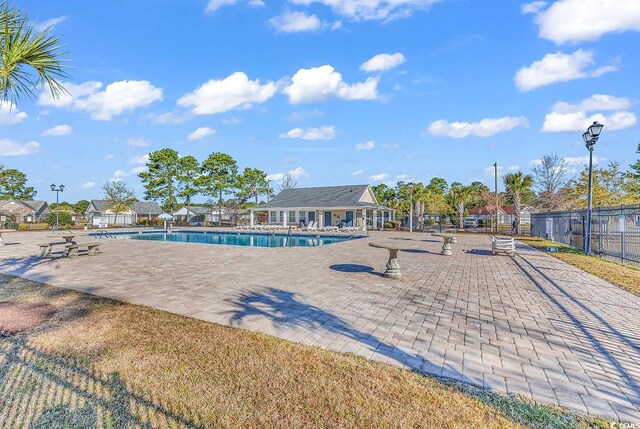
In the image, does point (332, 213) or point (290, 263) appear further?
point (332, 213)

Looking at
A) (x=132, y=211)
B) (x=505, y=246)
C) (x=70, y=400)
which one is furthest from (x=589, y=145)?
(x=132, y=211)

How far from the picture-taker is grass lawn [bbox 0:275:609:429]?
244 centimetres

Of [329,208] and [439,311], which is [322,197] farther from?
[439,311]

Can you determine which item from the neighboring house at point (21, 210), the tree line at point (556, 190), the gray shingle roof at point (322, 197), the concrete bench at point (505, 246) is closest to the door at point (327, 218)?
the gray shingle roof at point (322, 197)

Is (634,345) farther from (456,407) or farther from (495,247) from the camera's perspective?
(495,247)

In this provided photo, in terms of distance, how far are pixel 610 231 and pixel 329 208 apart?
861 inches

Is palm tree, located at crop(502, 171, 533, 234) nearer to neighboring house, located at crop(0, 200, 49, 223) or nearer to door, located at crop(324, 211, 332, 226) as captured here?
door, located at crop(324, 211, 332, 226)

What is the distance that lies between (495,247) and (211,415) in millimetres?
12344

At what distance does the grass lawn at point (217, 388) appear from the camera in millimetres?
2439

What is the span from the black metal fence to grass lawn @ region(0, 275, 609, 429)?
35.7 ft

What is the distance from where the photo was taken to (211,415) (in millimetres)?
2490

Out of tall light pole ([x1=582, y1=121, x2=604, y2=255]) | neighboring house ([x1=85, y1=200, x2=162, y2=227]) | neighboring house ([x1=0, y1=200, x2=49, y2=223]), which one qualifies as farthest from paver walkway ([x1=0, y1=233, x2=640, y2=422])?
neighboring house ([x1=0, y1=200, x2=49, y2=223])

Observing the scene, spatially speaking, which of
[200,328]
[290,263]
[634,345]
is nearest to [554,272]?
[634,345]

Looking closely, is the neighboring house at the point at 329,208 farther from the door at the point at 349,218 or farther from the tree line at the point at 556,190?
the tree line at the point at 556,190
